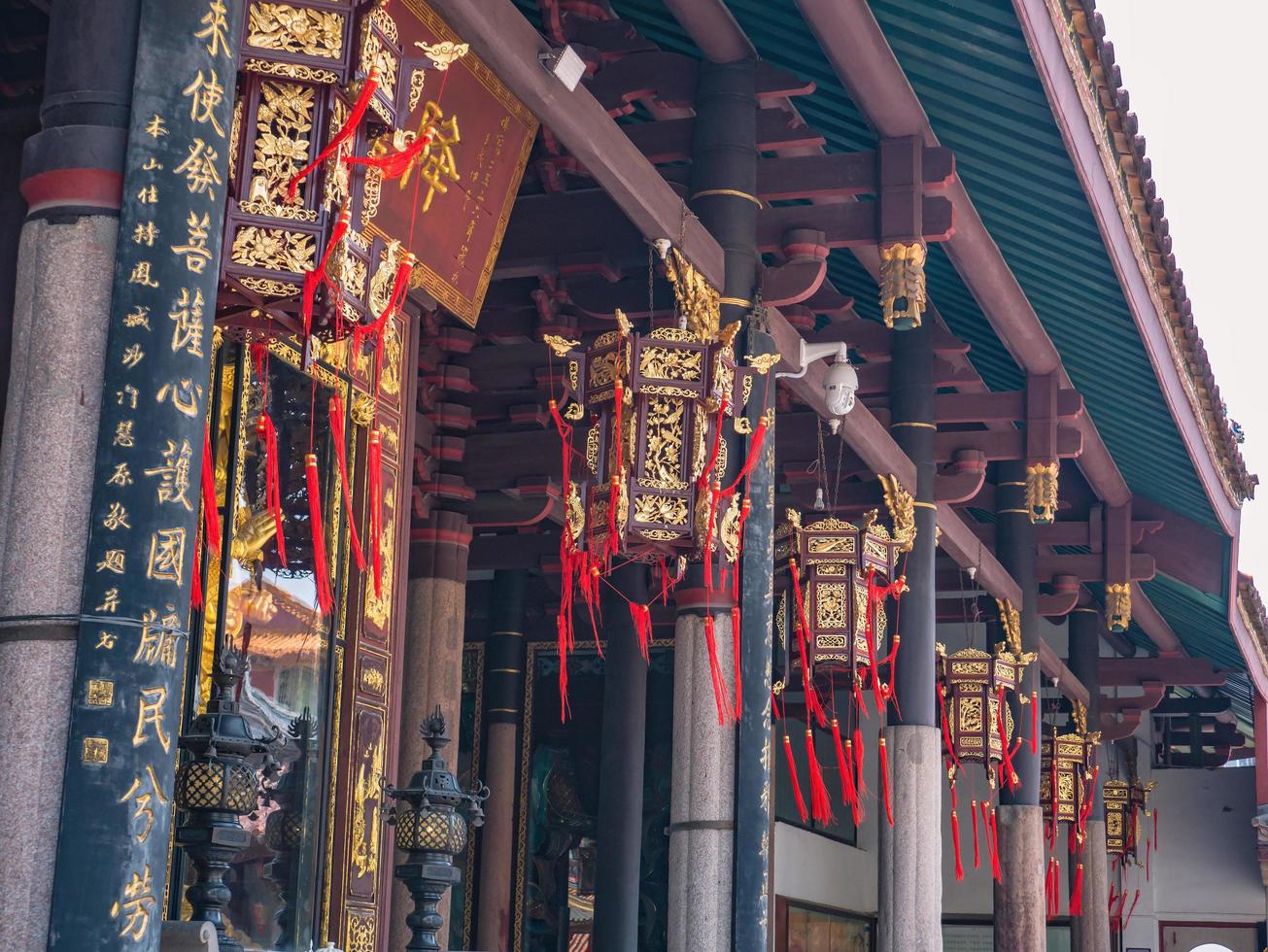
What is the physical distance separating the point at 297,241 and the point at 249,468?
167 centimetres

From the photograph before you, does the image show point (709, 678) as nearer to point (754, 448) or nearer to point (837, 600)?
point (754, 448)

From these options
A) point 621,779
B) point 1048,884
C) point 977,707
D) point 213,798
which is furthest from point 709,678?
point 1048,884

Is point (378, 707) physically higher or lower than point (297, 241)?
lower

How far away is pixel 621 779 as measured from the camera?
1127cm

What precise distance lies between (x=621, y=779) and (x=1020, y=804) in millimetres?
2588

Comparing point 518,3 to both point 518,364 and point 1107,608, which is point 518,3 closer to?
point 518,364

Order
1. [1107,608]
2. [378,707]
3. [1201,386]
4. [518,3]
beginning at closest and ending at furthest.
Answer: [378,707] < [518,3] < [1201,386] < [1107,608]

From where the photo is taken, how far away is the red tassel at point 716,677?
650 cm

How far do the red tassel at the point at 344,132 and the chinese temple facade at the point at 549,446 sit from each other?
10mm

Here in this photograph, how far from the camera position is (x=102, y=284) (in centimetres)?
355

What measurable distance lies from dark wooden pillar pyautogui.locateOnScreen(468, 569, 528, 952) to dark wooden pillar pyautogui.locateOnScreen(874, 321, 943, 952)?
4.16 meters

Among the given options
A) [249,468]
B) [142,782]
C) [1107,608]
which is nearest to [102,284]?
[142,782]

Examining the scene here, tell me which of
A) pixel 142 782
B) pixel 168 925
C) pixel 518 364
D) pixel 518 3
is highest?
pixel 518 3

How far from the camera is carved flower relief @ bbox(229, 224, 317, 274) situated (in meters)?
4.06
